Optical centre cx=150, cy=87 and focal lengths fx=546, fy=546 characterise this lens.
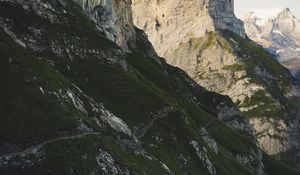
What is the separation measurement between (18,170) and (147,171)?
21186mm

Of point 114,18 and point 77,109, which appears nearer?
point 77,109

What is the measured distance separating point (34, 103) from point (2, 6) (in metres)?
28.7

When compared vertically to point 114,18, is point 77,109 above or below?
above

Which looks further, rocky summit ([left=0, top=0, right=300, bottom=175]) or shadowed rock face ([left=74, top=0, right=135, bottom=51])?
shadowed rock face ([left=74, top=0, right=135, bottom=51])

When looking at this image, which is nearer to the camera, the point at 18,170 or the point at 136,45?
the point at 18,170

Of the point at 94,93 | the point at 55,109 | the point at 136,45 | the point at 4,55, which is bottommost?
the point at 136,45

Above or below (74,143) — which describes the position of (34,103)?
above

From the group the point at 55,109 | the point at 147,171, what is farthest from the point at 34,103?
the point at 147,171

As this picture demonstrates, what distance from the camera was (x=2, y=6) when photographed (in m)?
85.6

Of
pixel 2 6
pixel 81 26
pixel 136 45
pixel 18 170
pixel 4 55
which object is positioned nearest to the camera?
pixel 18 170

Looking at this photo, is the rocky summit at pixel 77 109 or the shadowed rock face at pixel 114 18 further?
the shadowed rock face at pixel 114 18

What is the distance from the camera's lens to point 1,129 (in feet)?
184

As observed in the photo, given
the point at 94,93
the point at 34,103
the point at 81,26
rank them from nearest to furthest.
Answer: the point at 34,103
the point at 94,93
the point at 81,26

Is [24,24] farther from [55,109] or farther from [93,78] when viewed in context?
[55,109]
